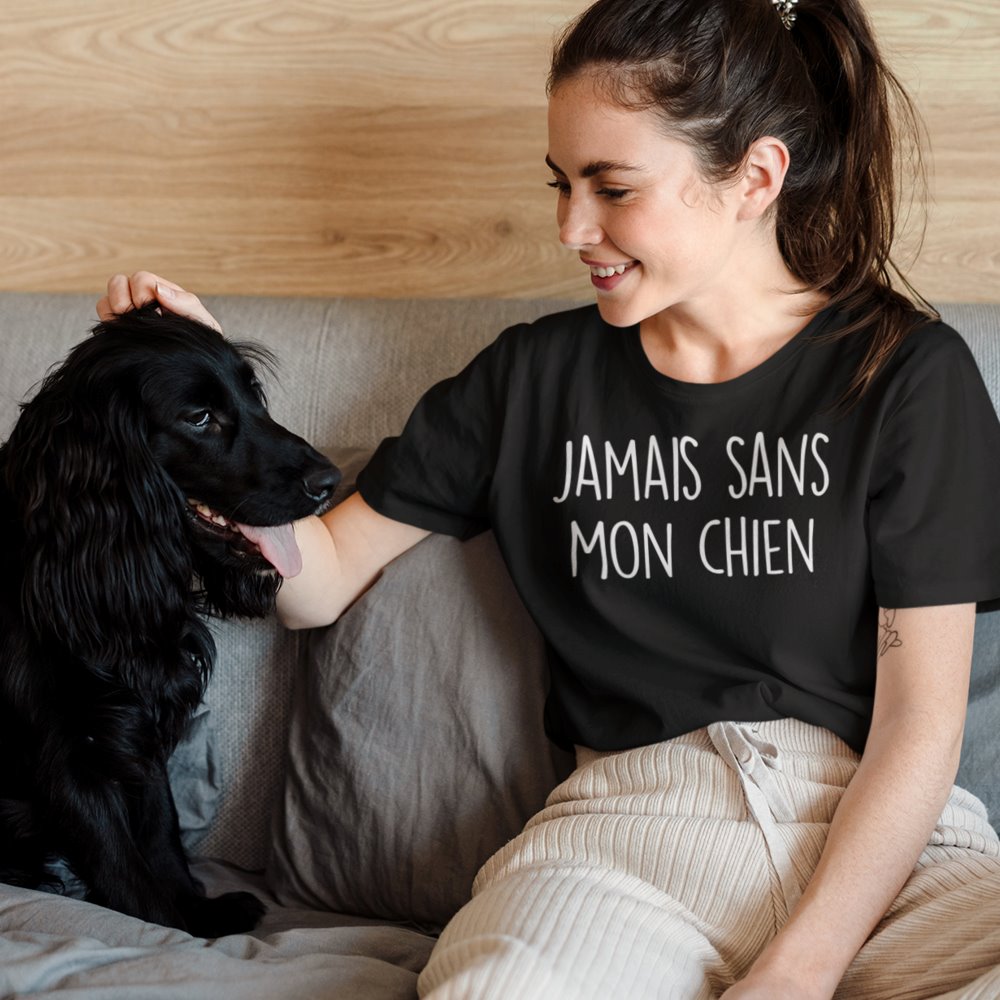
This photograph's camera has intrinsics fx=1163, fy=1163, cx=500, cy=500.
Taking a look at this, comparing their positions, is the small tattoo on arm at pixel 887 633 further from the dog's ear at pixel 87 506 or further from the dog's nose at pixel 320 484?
the dog's ear at pixel 87 506

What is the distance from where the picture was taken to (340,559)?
1473 mm

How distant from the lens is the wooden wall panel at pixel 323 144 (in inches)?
69.1

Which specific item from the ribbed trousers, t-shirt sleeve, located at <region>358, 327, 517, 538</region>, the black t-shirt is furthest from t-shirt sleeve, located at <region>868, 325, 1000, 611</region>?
t-shirt sleeve, located at <region>358, 327, 517, 538</region>

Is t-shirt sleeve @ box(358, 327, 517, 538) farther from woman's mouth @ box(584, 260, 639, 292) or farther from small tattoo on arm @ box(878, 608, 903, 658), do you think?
small tattoo on arm @ box(878, 608, 903, 658)

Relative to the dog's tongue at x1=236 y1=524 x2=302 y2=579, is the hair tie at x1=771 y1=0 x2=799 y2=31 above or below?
above

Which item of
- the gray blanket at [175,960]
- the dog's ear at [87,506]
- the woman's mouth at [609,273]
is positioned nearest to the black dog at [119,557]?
the dog's ear at [87,506]

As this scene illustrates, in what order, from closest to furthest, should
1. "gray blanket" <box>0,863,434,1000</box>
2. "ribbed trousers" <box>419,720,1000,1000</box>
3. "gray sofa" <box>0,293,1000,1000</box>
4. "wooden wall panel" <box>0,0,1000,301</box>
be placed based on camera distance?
"ribbed trousers" <box>419,720,1000,1000</box> → "gray blanket" <box>0,863,434,1000</box> → "gray sofa" <box>0,293,1000,1000</box> → "wooden wall panel" <box>0,0,1000,301</box>

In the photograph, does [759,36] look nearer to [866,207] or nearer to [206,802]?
[866,207]

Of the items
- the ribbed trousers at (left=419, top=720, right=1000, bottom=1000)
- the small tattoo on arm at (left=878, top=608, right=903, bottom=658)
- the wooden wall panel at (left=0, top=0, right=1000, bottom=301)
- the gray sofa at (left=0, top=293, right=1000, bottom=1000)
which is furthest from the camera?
the wooden wall panel at (left=0, top=0, right=1000, bottom=301)

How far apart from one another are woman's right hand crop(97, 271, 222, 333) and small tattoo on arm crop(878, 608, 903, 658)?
848 mm

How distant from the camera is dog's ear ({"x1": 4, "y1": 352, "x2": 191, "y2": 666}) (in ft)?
4.10

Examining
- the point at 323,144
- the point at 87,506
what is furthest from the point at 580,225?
the point at 323,144

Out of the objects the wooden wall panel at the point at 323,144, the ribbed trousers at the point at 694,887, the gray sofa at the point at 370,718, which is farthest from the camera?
the wooden wall panel at the point at 323,144

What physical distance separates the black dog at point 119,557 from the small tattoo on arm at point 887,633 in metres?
0.63
